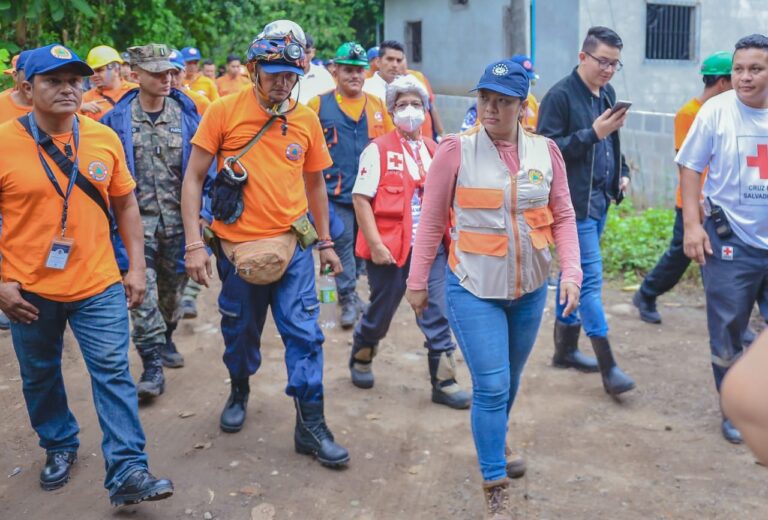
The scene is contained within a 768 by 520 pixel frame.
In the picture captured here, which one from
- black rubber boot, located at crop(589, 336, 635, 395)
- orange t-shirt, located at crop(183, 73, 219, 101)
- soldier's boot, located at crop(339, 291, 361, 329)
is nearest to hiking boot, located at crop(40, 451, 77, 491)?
soldier's boot, located at crop(339, 291, 361, 329)

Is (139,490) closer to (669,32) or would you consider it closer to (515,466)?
(515,466)

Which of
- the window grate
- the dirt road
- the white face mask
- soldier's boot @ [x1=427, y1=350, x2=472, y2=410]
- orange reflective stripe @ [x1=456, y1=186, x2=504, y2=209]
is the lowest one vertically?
the dirt road

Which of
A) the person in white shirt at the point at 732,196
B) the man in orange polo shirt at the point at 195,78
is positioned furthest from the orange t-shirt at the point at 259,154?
the man in orange polo shirt at the point at 195,78

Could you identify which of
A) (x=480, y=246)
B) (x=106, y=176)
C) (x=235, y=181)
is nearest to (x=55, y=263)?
(x=106, y=176)

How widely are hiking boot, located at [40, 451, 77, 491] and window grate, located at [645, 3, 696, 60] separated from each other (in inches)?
520

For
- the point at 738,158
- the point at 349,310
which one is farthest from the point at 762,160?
the point at 349,310

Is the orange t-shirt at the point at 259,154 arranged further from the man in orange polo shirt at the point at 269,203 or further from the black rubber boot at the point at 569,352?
the black rubber boot at the point at 569,352

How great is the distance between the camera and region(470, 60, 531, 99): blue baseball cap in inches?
153

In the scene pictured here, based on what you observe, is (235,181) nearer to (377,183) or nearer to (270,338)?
(377,183)

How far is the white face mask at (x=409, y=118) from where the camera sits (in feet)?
18.1

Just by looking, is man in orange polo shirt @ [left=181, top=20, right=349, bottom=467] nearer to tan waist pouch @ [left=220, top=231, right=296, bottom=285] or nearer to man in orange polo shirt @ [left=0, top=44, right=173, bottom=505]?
tan waist pouch @ [left=220, top=231, right=296, bottom=285]

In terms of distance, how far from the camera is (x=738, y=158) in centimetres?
481

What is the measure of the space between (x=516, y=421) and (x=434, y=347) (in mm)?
700

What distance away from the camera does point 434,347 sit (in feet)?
18.8
